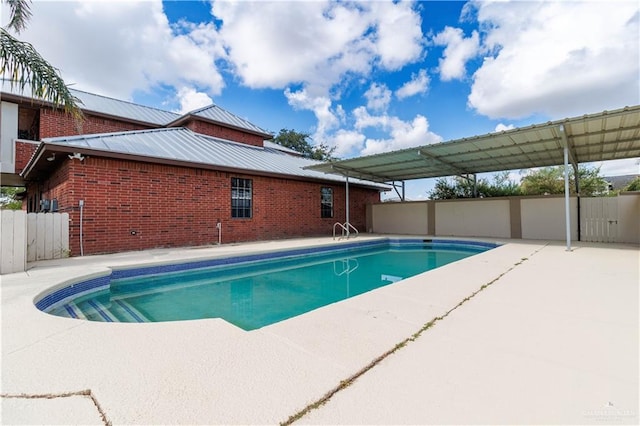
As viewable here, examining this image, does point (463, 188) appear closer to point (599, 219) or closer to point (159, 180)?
point (599, 219)

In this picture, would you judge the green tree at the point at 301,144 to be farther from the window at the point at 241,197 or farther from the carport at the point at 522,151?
the window at the point at 241,197

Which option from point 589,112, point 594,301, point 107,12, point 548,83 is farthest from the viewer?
point 548,83

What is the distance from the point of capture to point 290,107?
20.2 metres

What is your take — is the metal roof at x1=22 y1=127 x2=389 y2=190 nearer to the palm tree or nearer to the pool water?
the palm tree

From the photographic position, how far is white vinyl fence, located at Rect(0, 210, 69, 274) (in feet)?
15.8

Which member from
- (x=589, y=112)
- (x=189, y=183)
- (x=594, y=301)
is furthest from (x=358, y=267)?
(x=589, y=112)

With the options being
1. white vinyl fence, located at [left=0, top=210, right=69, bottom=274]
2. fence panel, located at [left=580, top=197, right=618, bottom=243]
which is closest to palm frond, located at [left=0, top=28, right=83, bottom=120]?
white vinyl fence, located at [left=0, top=210, right=69, bottom=274]

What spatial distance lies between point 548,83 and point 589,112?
675cm

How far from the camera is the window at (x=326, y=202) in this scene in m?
13.9

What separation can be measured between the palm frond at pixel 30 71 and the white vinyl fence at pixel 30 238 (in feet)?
7.89

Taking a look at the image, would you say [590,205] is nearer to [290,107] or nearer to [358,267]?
[358,267]

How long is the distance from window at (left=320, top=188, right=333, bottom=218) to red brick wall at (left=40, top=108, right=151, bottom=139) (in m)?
9.83

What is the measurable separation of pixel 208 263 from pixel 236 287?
1.59 meters

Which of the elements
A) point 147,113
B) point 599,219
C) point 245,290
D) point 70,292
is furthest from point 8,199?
point 599,219
